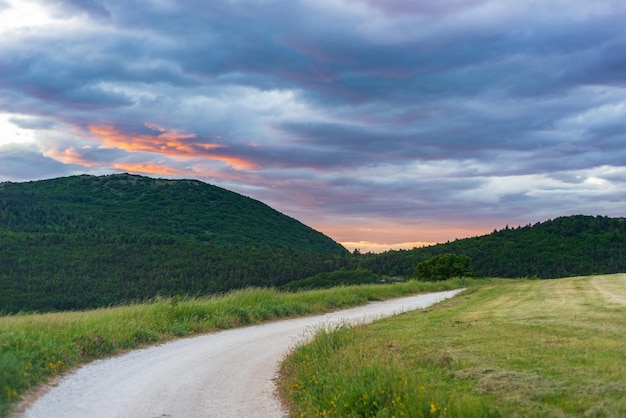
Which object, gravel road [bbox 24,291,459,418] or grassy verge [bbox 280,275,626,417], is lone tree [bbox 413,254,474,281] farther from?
gravel road [bbox 24,291,459,418]

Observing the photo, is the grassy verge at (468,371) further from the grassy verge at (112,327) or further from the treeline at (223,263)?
the treeline at (223,263)

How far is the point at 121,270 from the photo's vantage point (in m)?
130

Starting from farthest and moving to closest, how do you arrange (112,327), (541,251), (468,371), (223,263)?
(223,263), (541,251), (112,327), (468,371)

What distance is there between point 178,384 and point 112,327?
706cm

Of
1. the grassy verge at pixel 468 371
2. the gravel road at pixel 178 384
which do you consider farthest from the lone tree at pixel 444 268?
the gravel road at pixel 178 384

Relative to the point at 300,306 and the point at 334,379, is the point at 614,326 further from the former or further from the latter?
the point at 300,306

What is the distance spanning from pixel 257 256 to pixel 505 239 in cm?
6160

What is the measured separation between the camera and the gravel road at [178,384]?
1113cm

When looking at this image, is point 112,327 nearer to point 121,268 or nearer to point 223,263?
point 223,263

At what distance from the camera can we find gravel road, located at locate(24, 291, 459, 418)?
11133 millimetres

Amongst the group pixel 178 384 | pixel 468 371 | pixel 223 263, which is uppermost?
pixel 223 263

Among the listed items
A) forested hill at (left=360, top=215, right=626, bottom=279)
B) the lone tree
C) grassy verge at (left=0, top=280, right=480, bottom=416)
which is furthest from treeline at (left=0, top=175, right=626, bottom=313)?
grassy verge at (left=0, top=280, right=480, bottom=416)

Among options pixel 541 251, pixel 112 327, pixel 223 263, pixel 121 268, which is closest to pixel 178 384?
pixel 112 327

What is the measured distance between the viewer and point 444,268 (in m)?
76.1
